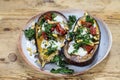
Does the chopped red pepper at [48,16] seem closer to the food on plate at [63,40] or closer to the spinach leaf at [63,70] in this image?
the food on plate at [63,40]

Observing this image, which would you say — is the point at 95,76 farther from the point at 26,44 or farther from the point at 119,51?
the point at 26,44

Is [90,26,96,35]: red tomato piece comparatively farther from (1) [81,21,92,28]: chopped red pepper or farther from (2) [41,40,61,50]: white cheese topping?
(2) [41,40,61,50]: white cheese topping

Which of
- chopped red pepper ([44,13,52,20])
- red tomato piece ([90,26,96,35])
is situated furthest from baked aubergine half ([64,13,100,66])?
chopped red pepper ([44,13,52,20])

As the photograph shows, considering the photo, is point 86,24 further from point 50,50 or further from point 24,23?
point 24,23

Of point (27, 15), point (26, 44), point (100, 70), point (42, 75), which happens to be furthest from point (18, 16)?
point (100, 70)

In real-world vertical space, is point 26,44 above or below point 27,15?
below

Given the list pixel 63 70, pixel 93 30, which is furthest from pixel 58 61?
pixel 93 30
